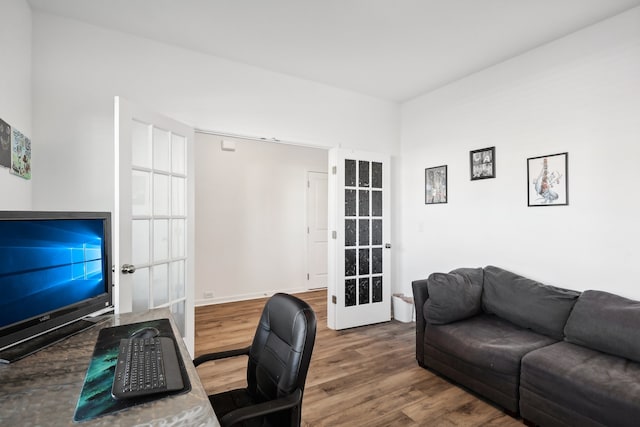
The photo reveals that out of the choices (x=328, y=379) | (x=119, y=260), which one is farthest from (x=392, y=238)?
(x=119, y=260)

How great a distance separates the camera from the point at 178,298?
8.41ft

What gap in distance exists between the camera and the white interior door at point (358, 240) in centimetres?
363

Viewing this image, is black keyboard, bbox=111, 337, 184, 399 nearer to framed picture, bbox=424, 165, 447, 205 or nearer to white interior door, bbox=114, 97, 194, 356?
white interior door, bbox=114, 97, 194, 356

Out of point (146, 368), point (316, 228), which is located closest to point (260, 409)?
point (146, 368)

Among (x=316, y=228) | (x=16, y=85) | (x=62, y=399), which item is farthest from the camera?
(x=316, y=228)

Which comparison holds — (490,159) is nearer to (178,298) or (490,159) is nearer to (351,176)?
(351,176)

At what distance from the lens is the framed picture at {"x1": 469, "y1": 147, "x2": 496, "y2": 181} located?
10.1 ft

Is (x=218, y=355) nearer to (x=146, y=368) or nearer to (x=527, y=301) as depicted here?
(x=146, y=368)

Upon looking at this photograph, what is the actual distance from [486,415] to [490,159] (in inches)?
86.9

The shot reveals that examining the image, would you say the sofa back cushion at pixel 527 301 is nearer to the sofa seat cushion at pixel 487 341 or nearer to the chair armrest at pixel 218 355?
the sofa seat cushion at pixel 487 341

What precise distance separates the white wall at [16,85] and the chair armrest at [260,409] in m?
1.80

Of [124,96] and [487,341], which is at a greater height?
[124,96]

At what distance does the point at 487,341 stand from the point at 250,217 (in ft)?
11.9

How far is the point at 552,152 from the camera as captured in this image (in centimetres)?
264
